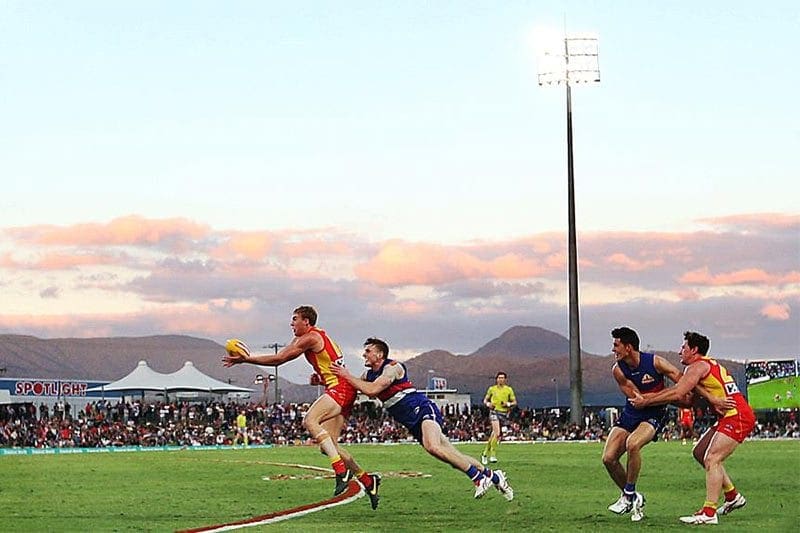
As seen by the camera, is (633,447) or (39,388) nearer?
(633,447)

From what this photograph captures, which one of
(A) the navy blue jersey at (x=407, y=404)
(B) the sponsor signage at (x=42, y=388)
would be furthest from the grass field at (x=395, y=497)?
(B) the sponsor signage at (x=42, y=388)

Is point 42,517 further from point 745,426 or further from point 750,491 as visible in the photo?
point 750,491

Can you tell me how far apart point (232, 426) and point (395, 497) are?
47.1 m

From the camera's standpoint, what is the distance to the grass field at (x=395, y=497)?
15.5 metres

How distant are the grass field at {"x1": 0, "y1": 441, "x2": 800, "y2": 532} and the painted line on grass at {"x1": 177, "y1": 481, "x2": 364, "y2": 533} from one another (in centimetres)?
24

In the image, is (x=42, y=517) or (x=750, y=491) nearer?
(x=42, y=517)

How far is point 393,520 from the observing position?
1565 centimetres

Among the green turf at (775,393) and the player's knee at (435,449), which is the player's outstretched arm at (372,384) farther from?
the green turf at (775,393)

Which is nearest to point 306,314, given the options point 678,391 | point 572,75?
point 678,391

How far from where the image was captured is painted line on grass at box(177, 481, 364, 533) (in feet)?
48.7

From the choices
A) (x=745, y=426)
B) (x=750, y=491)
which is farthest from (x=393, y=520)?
(x=750, y=491)

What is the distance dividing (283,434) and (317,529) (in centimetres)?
4710

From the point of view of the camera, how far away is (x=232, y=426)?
65438mm

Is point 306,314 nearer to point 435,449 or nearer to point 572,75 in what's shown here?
point 435,449
